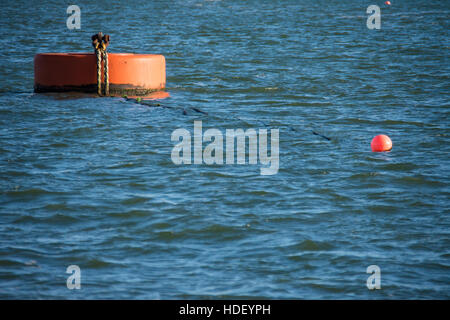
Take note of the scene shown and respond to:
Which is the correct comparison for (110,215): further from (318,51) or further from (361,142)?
(318,51)

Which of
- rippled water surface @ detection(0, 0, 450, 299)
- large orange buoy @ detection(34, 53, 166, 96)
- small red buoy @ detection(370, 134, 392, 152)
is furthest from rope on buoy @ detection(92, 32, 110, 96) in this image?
small red buoy @ detection(370, 134, 392, 152)

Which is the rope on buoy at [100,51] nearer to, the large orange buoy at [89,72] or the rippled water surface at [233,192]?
the large orange buoy at [89,72]

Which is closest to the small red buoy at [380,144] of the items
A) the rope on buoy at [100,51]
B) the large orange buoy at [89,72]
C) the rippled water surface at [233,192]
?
the rippled water surface at [233,192]

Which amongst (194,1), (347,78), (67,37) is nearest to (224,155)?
(347,78)

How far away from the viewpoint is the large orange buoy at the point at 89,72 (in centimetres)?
1593

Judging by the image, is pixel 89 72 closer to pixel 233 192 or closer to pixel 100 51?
pixel 100 51

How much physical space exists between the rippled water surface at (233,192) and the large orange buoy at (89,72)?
0.34 metres

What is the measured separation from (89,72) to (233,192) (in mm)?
7088

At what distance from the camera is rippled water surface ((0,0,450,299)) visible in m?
7.41

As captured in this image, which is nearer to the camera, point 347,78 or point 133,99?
point 133,99

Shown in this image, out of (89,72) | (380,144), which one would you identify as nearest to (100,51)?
(89,72)
